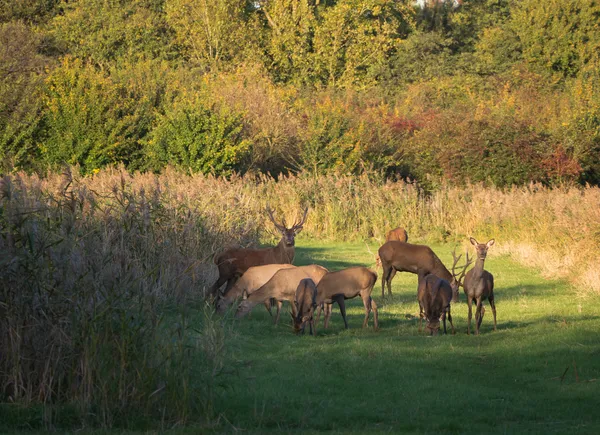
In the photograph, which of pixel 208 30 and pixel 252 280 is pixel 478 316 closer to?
pixel 252 280

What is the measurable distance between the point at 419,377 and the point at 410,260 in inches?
276

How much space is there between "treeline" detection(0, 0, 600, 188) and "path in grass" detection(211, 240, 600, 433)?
13.2m

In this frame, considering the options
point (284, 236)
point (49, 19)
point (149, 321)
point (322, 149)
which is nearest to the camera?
point (149, 321)

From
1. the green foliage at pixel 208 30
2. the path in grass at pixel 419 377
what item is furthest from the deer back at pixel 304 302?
the green foliage at pixel 208 30

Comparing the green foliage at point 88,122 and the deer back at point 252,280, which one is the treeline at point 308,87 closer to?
the green foliage at point 88,122

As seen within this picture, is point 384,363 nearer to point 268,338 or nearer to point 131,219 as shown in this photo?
point 268,338

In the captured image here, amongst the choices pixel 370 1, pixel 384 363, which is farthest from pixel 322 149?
pixel 384 363

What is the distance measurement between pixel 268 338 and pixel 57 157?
2339 cm

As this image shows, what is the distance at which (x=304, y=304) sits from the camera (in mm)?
11859

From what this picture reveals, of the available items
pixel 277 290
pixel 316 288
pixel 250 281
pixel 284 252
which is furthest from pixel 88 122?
pixel 316 288

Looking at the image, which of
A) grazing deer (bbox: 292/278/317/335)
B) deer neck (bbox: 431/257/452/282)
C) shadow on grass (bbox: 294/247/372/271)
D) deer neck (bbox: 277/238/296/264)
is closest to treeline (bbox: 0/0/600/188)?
shadow on grass (bbox: 294/247/372/271)

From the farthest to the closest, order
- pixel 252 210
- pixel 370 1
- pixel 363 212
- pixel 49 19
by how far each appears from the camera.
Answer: pixel 370 1, pixel 49 19, pixel 363 212, pixel 252 210

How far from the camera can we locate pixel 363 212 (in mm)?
28562

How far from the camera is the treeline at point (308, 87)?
33062 mm
